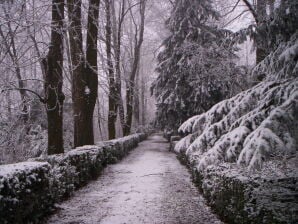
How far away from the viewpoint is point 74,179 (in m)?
8.32

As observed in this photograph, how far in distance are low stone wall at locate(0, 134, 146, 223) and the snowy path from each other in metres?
0.34

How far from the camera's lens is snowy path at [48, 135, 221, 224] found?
5.89 m

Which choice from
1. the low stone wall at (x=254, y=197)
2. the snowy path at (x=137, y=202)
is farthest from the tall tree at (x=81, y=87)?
the low stone wall at (x=254, y=197)

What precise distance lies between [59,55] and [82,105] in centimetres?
231

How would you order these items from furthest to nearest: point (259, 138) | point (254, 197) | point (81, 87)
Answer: point (81, 87) < point (254, 197) < point (259, 138)

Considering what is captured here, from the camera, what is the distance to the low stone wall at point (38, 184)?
440 cm

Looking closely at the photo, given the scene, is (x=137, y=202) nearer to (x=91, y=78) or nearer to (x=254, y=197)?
(x=254, y=197)

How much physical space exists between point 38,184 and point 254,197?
145 inches

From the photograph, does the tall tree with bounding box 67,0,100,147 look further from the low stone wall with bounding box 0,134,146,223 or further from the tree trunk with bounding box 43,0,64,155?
the low stone wall with bounding box 0,134,146,223

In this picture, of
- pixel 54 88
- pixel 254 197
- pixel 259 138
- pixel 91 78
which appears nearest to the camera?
pixel 259 138

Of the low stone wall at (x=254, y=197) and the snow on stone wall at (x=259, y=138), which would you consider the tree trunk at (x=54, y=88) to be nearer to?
the low stone wall at (x=254, y=197)

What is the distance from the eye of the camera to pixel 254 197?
412 cm

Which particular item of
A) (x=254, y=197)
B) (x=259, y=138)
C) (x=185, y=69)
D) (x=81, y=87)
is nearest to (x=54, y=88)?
(x=81, y=87)

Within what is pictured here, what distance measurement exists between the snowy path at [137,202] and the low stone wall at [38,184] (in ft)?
1.10
